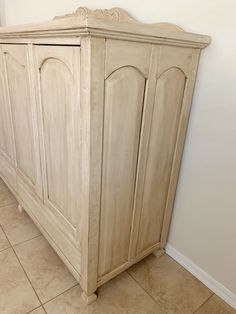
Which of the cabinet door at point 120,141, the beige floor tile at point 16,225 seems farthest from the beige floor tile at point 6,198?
the cabinet door at point 120,141

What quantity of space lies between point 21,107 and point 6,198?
3.00 feet

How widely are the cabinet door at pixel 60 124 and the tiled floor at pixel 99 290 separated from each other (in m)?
0.37

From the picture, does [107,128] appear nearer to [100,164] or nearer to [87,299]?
[100,164]

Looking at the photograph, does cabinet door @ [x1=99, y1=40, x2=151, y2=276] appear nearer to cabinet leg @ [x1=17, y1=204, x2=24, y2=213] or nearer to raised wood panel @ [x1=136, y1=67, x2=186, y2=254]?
raised wood panel @ [x1=136, y1=67, x2=186, y2=254]

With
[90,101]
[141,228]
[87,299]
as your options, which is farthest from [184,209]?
[90,101]

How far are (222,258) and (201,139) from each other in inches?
23.3

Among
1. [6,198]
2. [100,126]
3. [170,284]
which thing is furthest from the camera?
[6,198]

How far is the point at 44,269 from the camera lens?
4.41ft

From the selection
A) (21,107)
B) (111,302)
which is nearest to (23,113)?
(21,107)

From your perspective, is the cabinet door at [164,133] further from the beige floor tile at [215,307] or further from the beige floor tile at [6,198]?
the beige floor tile at [6,198]

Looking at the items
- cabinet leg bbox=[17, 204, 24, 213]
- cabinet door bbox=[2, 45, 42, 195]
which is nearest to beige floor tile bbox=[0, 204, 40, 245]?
cabinet leg bbox=[17, 204, 24, 213]

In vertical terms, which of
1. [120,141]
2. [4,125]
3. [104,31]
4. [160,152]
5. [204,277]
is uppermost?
[104,31]

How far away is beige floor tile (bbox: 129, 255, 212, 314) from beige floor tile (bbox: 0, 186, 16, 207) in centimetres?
107

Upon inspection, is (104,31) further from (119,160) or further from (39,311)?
(39,311)
